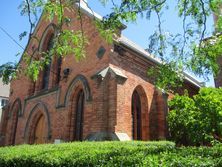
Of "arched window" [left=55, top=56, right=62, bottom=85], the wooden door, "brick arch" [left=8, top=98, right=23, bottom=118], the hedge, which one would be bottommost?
the hedge

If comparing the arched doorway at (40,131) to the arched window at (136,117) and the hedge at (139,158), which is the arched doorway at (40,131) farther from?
the hedge at (139,158)

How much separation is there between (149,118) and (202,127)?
3656 millimetres

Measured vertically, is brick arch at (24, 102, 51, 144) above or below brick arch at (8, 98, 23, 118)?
below

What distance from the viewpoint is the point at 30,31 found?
6598 mm

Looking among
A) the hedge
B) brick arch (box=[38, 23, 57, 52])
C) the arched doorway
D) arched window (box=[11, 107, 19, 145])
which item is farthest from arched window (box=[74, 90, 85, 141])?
arched window (box=[11, 107, 19, 145])

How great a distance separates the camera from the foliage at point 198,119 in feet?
32.5

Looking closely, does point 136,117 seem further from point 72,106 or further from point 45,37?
point 45,37

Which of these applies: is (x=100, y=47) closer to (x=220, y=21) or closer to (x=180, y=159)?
(x=220, y=21)

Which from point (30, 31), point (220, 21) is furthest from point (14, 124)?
point (220, 21)

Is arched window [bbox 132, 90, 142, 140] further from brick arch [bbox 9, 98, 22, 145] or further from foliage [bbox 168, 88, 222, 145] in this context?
brick arch [bbox 9, 98, 22, 145]

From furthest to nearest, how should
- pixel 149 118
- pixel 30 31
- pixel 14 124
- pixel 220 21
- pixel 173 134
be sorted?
pixel 14 124 → pixel 149 118 → pixel 173 134 → pixel 220 21 → pixel 30 31

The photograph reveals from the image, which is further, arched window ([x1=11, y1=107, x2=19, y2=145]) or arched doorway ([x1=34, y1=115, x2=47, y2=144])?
arched window ([x1=11, y1=107, x2=19, y2=145])

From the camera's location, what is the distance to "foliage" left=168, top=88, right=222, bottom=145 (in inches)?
390

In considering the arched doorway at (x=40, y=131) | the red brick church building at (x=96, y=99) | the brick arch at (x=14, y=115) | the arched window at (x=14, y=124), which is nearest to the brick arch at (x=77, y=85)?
the red brick church building at (x=96, y=99)
